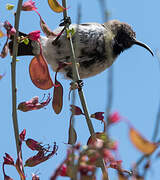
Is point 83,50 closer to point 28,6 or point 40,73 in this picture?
point 40,73

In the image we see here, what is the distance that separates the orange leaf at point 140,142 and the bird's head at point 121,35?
3.68 metres

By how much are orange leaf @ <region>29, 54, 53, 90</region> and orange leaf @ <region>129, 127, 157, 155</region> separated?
1.39m

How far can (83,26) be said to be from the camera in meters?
4.02

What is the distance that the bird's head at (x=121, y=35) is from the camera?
4.53m

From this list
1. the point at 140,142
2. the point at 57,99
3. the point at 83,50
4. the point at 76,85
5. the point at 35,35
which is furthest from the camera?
the point at 83,50

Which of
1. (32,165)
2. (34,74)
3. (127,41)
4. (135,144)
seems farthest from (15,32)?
(127,41)

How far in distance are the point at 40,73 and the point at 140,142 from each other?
142cm

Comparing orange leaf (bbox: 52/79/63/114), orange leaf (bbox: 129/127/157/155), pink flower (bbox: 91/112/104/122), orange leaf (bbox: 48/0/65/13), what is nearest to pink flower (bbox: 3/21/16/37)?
orange leaf (bbox: 48/0/65/13)

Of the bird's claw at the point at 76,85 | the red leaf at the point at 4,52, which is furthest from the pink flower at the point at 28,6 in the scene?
the bird's claw at the point at 76,85

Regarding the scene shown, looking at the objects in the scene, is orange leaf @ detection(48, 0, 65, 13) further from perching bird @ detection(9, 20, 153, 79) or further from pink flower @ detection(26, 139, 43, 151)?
perching bird @ detection(9, 20, 153, 79)

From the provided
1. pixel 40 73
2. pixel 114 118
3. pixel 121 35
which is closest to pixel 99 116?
pixel 40 73

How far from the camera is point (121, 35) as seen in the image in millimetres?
4777

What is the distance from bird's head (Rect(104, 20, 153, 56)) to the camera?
453 centimetres

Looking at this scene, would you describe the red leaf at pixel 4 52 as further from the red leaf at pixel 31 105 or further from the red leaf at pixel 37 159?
the red leaf at pixel 37 159
